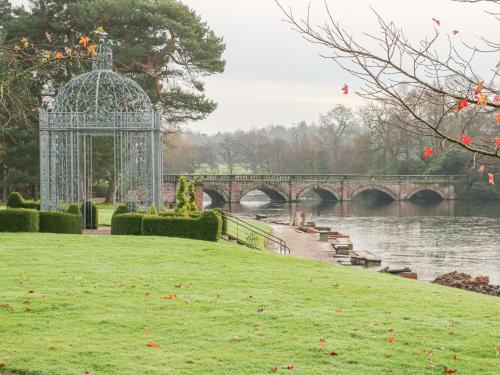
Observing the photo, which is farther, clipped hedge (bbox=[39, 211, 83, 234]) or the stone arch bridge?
the stone arch bridge

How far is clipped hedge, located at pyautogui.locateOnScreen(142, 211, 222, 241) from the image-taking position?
69.8 feet

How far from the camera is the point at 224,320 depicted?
1014cm

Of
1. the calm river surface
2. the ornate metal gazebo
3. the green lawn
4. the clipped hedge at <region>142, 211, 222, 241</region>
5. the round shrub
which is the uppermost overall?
the ornate metal gazebo

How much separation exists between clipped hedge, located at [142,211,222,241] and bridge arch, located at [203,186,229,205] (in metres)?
48.7

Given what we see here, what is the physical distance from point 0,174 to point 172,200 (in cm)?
1993

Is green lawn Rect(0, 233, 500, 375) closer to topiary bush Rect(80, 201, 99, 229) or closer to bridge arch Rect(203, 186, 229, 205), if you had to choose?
topiary bush Rect(80, 201, 99, 229)

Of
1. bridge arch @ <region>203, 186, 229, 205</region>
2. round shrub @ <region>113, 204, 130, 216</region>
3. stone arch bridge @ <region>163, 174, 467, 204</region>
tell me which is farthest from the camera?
stone arch bridge @ <region>163, 174, 467, 204</region>

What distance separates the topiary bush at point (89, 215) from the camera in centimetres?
2419

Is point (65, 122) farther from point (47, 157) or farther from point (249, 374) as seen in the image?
point (249, 374)

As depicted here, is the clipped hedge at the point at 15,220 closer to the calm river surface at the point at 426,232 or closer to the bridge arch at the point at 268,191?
the calm river surface at the point at 426,232

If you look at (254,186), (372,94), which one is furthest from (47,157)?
(254,186)

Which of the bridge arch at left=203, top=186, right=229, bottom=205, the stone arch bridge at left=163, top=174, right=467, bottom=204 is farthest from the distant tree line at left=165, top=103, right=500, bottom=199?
the bridge arch at left=203, top=186, right=229, bottom=205

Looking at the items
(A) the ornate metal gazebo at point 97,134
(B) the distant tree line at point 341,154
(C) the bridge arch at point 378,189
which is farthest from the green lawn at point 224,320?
(C) the bridge arch at point 378,189

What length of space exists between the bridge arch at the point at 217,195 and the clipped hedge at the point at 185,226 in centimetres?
4868
